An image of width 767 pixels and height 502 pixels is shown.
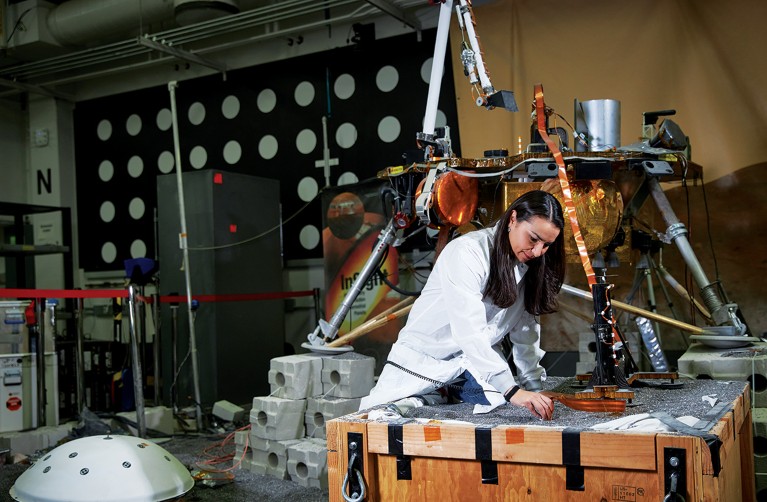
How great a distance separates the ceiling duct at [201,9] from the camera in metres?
6.26

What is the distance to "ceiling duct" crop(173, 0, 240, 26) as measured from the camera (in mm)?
6259

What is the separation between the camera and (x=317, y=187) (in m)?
7.12

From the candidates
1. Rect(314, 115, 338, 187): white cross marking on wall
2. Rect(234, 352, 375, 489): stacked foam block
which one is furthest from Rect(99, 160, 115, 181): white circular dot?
Rect(234, 352, 375, 489): stacked foam block

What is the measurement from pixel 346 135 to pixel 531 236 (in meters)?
4.51

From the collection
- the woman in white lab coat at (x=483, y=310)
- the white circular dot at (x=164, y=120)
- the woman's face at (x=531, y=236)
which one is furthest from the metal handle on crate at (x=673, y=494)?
the white circular dot at (x=164, y=120)

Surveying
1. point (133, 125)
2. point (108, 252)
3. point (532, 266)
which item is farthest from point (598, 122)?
point (108, 252)

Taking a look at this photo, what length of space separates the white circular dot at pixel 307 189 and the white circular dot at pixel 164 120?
1.77m

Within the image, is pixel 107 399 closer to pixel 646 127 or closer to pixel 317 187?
pixel 317 187

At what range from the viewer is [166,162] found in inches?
316

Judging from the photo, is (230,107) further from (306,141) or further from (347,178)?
(347,178)

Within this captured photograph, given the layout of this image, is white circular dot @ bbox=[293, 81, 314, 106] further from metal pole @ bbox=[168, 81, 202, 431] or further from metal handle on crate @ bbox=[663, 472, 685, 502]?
metal handle on crate @ bbox=[663, 472, 685, 502]

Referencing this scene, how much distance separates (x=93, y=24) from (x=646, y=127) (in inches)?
204

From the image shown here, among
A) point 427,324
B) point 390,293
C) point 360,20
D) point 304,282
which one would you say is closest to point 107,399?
point 304,282

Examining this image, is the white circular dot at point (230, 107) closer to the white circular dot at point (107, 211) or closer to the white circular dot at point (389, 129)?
the white circular dot at point (389, 129)
